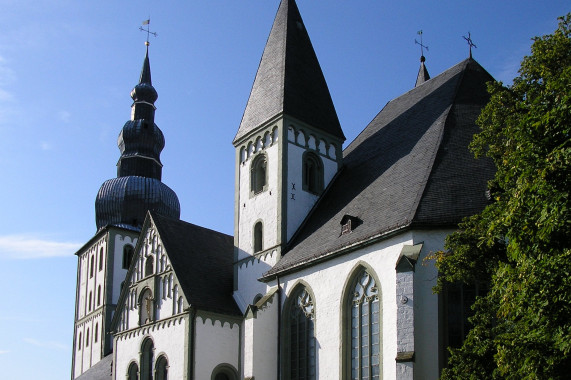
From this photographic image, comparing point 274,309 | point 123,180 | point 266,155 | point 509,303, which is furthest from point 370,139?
point 123,180

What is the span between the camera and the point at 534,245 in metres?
13.7

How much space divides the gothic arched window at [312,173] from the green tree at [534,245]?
1334 centimetres

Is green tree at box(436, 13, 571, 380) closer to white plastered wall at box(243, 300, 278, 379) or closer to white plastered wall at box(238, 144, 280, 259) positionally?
white plastered wall at box(243, 300, 278, 379)

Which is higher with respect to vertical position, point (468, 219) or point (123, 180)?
point (123, 180)

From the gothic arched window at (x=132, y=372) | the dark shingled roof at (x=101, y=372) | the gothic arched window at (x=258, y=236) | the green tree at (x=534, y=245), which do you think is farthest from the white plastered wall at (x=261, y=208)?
the green tree at (x=534, y=245)

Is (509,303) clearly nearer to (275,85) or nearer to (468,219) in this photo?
(468,219)

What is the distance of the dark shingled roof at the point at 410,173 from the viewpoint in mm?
21922

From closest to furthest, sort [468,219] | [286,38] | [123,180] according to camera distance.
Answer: [468,219], [286,38], [123,180]

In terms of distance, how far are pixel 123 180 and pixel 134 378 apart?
837 inches

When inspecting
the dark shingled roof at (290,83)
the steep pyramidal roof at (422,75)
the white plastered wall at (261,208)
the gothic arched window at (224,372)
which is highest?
the steep pyramidal roof at (422,75)

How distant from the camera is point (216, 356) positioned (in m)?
27.4

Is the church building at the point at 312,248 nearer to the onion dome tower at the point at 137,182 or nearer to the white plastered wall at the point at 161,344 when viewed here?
the white plastered wall at the point at 161,344

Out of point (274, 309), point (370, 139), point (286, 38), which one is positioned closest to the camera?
point (274, 309)

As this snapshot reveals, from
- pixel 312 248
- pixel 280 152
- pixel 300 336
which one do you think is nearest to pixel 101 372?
pixel 280 152
